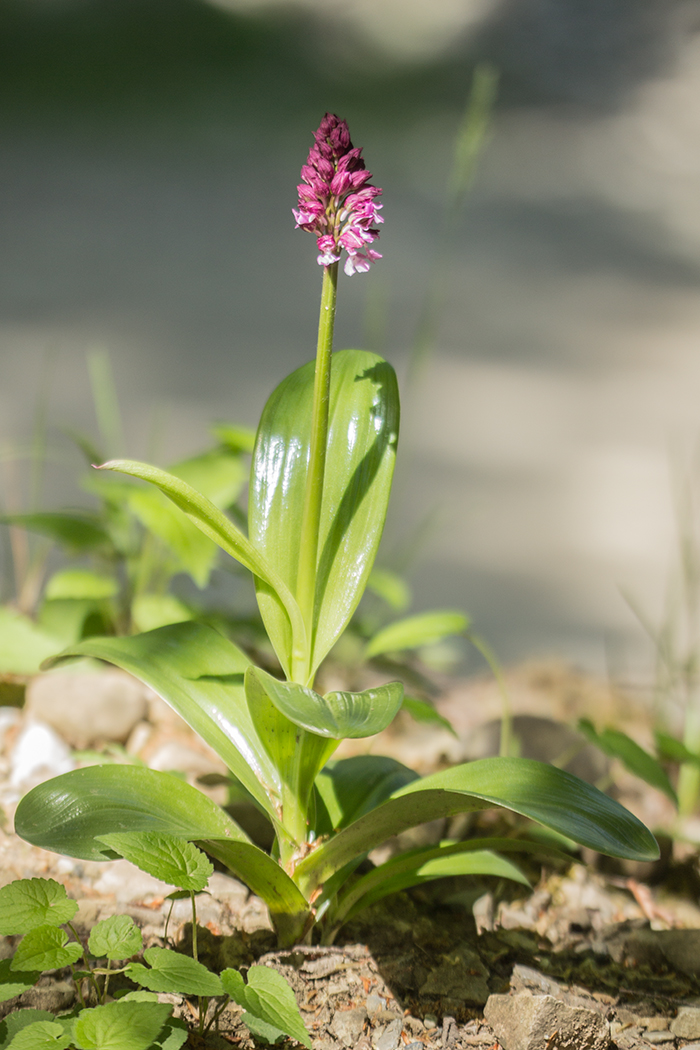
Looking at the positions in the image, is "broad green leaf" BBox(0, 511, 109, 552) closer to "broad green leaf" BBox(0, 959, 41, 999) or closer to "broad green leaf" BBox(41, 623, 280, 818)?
"broad green leaf" BBox(41, 623, 280, 818)

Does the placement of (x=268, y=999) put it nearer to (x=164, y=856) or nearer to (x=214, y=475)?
(x=164, y=856)

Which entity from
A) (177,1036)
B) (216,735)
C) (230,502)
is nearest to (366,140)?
(230,502)

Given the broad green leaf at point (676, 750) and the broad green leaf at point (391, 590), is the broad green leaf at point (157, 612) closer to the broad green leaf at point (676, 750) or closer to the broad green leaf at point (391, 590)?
the broad green leaf at point (391, 590)

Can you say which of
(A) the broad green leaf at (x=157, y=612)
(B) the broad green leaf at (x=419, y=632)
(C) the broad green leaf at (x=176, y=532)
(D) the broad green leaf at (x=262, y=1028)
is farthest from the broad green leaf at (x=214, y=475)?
(D) the broad green leaf at (x=262, y=1028)

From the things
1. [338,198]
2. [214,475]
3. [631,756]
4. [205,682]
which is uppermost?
[338,198]

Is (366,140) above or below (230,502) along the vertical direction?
above

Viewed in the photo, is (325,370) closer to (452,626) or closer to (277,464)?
(277,464)

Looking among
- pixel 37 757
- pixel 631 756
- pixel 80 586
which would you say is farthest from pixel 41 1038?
pixel 80 586
